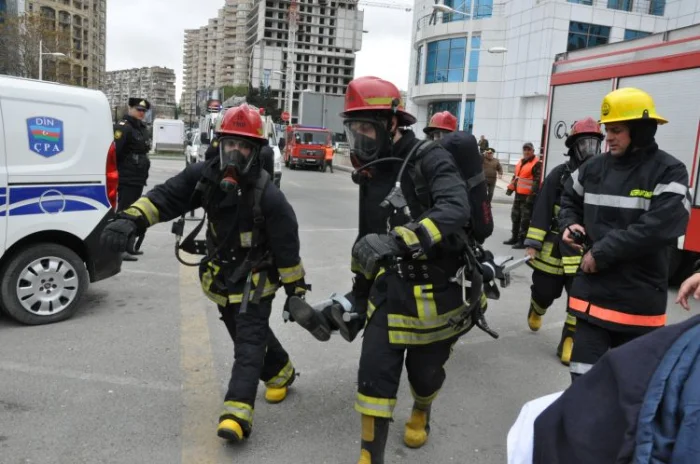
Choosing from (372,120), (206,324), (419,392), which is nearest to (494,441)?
(419,392)

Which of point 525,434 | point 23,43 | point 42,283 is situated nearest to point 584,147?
point 525,434

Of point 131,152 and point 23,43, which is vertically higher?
point 23,43

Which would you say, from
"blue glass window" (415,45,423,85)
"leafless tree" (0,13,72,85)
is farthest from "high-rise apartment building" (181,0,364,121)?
"leafless tree" (0,13,72,85)

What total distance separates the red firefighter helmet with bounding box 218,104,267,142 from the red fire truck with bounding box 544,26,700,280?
19.4 feet

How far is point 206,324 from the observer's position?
17.4 feet

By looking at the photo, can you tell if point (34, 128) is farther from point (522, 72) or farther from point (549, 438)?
point (522, 72)

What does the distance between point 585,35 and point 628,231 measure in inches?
1508

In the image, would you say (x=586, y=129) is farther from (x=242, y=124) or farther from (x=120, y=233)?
(x=120, y=233)

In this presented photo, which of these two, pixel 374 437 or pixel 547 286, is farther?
pixel 547 286

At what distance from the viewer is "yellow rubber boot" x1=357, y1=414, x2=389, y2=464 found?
290cm

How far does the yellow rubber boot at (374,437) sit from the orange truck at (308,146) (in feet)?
89.7

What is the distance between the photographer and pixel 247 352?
11.0ft

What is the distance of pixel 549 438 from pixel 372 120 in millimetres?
2009

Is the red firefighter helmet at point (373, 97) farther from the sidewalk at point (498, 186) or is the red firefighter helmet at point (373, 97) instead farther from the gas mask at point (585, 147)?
the sidewalk at point (498, 186)
